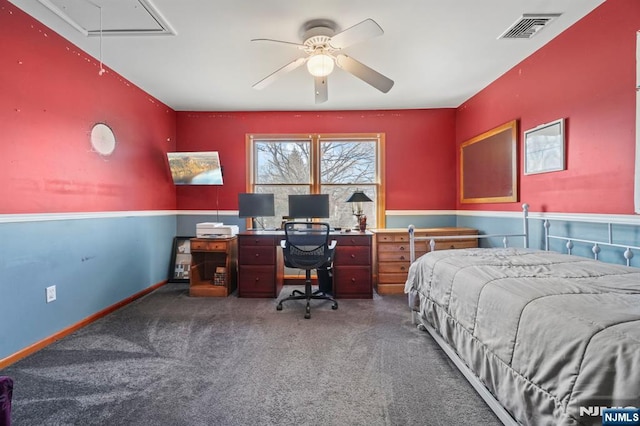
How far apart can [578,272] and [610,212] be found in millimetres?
818

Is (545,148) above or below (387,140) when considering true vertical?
below

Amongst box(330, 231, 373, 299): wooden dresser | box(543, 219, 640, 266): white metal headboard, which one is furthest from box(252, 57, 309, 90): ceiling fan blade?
box(543, 219, 640, 266): white metal headboard

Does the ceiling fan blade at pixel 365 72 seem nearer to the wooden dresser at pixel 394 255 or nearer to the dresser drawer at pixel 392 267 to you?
the wooden dresser at pixel 394 255

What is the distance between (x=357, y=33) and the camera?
2.01 m

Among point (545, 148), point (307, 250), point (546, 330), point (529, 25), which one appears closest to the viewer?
point (546, 330)

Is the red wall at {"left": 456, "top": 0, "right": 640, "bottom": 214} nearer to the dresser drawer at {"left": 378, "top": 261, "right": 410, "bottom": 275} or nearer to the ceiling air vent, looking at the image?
the ceiling air vent

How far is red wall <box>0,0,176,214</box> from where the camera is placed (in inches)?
82.1

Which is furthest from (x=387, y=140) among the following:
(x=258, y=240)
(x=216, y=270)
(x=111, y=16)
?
(x=111, y=16)

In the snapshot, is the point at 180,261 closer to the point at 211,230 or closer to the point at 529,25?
the point at 211,230

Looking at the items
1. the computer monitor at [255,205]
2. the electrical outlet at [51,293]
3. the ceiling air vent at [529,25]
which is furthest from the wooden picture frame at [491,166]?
the electrical outlet at [51,293]

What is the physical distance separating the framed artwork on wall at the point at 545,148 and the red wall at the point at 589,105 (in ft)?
0.17

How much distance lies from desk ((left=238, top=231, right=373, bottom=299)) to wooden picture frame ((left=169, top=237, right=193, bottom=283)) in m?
1.12

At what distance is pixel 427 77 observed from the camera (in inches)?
128

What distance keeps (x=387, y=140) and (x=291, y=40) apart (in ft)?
6.99
